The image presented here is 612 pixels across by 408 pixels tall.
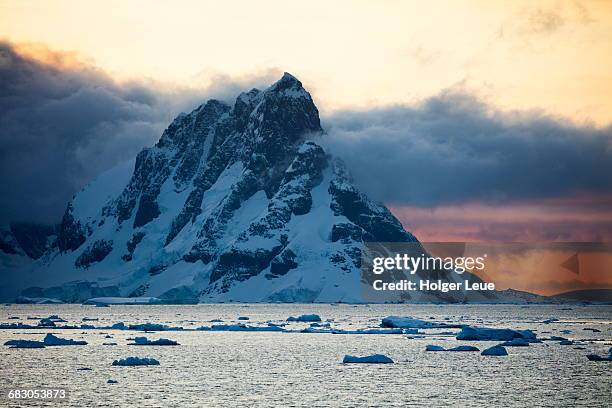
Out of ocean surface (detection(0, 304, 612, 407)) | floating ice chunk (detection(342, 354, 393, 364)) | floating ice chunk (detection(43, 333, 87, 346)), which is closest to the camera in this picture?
ocean surface (detection(0, 304, 612, 407))

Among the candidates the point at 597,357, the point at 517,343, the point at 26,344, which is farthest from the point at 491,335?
the point at 26,344

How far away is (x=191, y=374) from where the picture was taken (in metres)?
115

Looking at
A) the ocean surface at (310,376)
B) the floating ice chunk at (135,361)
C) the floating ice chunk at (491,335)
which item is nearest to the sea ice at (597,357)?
the ocean surface at (310,376)

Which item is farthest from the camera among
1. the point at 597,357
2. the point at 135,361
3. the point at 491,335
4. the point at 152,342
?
the point at 491,335

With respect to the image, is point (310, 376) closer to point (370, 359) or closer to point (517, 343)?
point (370, 359)

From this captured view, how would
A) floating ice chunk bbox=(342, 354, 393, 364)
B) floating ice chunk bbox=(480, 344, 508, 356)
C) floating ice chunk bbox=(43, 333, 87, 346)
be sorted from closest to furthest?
floating ice chunk bbox=(342, 354, 393, 364)
floating ice chunk bbox=(480, 344, 508, 356)
floating ice chunk bbox=(43, 333, 87, 346)

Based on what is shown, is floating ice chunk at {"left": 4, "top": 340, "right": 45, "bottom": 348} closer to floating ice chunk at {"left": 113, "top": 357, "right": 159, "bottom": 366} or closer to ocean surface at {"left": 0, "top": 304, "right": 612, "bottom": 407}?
ocean surface at {"left": 0, "top": 304, "right": 612, "bottom": 407}

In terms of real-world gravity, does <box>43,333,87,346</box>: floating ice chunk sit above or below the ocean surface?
above

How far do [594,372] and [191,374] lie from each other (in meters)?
43.9

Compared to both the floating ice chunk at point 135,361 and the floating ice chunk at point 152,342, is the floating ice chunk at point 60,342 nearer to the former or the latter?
the floating ice chunk at point 152,342

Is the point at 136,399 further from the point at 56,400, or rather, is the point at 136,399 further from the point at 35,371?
the point at 35,371

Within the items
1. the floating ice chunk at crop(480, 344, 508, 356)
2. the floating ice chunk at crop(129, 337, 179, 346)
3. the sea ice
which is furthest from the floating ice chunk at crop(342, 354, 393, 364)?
the floating ice chunk at crop(129, 337, 179, 346)

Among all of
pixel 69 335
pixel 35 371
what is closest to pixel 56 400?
pixel 35 371

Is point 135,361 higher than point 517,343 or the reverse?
the reverse
